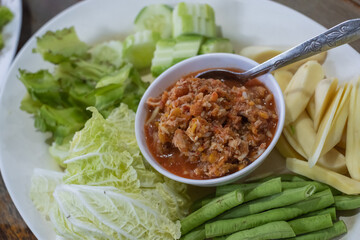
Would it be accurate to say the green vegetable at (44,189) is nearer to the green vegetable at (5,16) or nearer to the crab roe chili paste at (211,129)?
the crab roe chili paste at (211,129)

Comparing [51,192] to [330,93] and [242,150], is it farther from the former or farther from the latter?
[330,93]

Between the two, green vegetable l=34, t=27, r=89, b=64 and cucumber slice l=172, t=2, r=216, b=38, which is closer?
cucumber slice l=172, t=2, r=216, b=38

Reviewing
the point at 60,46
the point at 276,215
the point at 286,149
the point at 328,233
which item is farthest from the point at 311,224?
the point at 60,46

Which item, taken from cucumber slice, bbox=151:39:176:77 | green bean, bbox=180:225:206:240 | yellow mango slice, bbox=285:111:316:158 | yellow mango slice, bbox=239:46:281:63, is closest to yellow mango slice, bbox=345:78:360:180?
yellow mango slice, bbox=285:111:316:158

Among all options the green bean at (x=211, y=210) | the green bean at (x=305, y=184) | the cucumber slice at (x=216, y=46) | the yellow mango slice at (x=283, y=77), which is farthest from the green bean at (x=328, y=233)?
the cucumber slice at (x=216, y=46)

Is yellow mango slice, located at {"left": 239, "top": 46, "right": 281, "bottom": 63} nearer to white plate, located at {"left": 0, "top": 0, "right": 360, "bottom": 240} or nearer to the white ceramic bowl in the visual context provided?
white plate, located at {"left": 0, "top": 0, "right": 360, "bottom": 240}

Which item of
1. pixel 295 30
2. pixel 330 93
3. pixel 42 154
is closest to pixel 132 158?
pixel 42 154

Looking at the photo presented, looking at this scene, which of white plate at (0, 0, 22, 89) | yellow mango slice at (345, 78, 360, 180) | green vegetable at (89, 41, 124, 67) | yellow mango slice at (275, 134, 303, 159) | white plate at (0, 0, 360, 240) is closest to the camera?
yellow mango slice at (345, 78, 360, 180)
